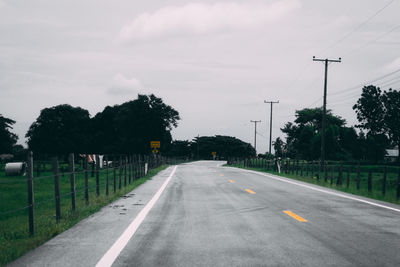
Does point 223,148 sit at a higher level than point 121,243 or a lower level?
lower

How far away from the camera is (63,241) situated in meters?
6.89

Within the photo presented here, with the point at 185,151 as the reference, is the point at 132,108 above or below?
above

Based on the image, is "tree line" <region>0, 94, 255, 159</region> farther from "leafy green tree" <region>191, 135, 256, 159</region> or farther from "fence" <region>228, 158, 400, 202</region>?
"leafy green tree" <region>191, 135, 256, 159</region>

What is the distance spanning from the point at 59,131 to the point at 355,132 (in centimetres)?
7013

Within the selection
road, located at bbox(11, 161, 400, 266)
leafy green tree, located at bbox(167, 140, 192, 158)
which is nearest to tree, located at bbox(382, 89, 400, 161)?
road, located at bbox(11, 161, 400, 266)

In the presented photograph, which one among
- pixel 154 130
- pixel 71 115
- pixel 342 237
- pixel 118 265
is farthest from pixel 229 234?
pixel 71 115

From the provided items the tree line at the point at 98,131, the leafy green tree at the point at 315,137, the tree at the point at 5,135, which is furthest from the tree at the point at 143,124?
the leafy green tree at the point at 315,137

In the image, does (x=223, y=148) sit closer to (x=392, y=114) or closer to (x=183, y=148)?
(x=183, y=148)

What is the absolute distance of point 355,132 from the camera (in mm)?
102812

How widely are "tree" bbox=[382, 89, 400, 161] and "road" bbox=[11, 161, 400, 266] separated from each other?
7104cm

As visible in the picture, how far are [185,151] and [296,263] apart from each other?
15807 cm

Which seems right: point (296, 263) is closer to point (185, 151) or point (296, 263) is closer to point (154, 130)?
point (154, 130)

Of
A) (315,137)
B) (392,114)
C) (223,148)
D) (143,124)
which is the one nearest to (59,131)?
(143,124)

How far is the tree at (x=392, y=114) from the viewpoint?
7562cm
